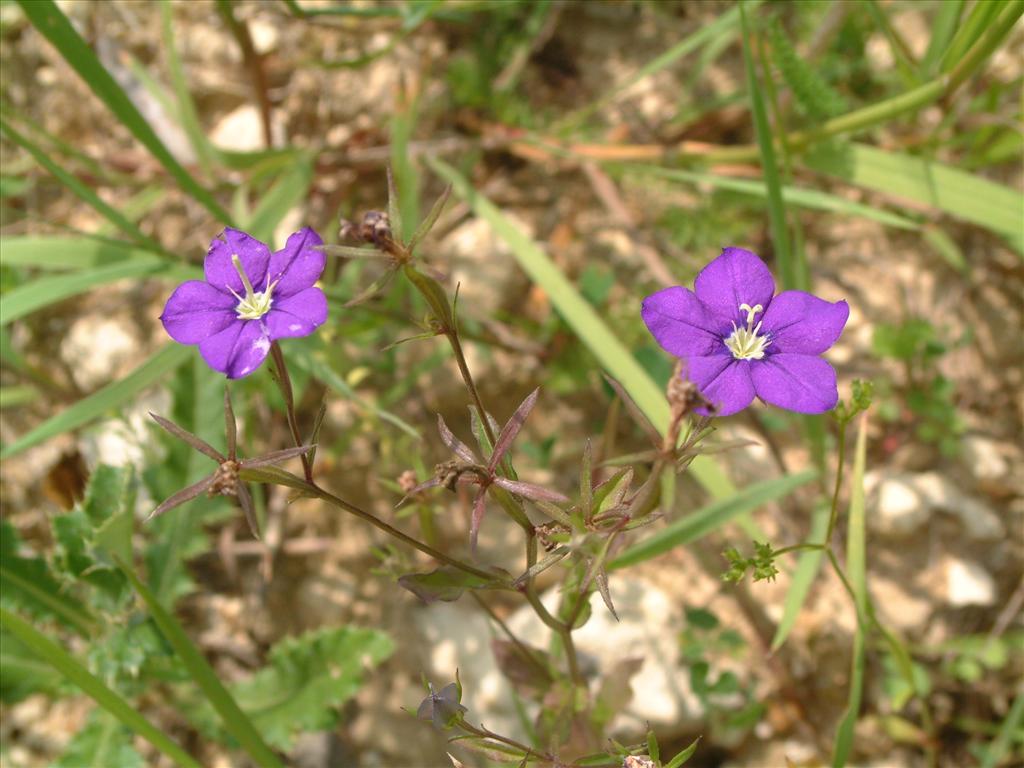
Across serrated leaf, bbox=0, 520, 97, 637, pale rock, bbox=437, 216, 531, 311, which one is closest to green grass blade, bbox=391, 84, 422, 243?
pale rock, bbox=437, 216, 531, 311

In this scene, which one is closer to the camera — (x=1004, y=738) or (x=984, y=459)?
(x=1004, y=738)

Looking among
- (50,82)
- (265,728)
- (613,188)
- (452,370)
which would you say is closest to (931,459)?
(613,188)

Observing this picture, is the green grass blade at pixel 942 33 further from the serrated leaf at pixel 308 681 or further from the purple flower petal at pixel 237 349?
the serrated leaf at pixel 308 681

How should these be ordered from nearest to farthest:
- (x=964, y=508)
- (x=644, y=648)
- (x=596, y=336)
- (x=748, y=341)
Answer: (x=748, y=341) < (x=596, y=336) < (x=644, y=648) < (x=964, y=508)

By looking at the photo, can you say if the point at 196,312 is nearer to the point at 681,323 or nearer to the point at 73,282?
the point at 73,282

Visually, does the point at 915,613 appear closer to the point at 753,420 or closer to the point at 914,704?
the point at 914,704

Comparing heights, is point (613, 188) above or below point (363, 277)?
above

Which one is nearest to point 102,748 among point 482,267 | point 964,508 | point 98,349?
point 98,349
